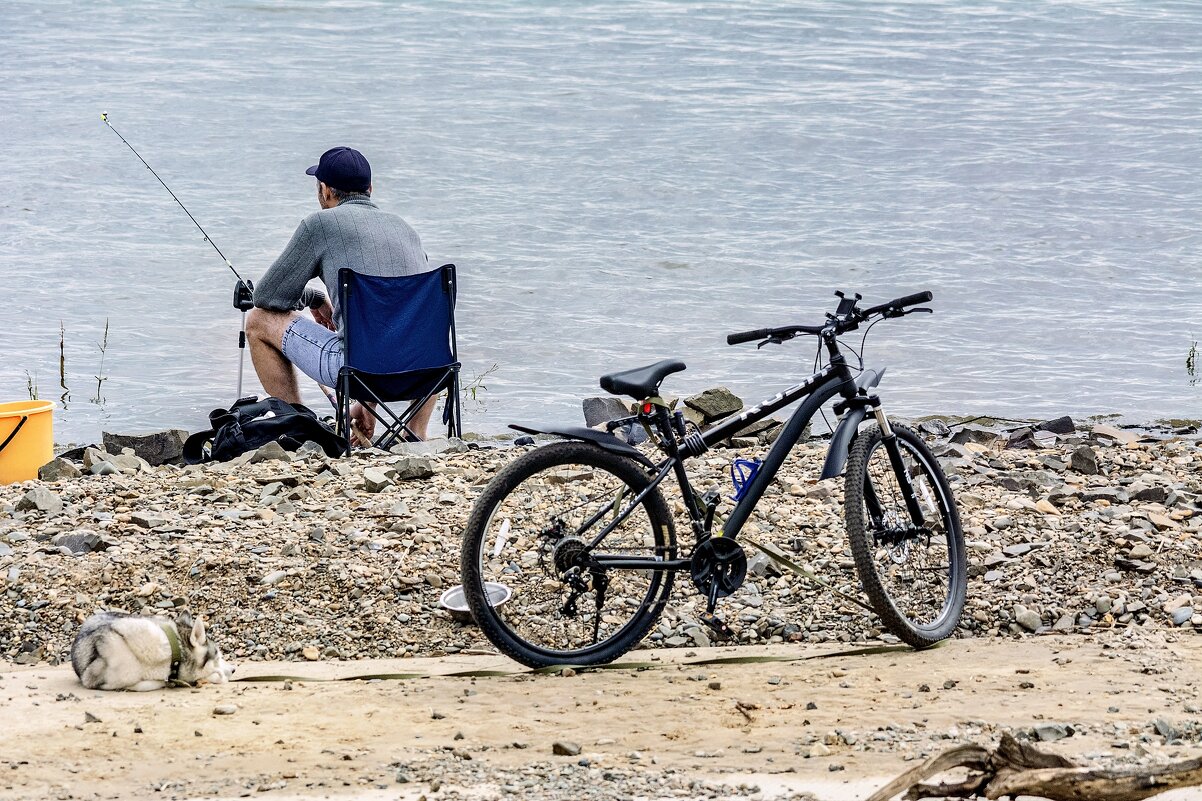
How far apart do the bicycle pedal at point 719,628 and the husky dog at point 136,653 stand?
1546mm

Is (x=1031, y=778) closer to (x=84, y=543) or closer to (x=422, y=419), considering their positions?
(x=84, y=543)

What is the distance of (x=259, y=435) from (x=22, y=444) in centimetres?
100

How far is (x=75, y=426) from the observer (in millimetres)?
9125

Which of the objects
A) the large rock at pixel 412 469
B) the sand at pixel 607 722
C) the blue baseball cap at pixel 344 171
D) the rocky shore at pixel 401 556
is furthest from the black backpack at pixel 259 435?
the sand at pixel 607 722

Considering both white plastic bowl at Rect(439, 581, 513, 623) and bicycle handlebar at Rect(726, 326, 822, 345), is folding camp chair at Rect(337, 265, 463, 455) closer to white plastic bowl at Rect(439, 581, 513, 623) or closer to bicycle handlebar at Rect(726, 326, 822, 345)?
white plastic bowl at Rect(439, 581, 513, 623)

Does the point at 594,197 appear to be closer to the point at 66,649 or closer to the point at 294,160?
the point at 294,160

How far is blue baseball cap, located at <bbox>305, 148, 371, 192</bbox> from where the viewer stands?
7199 mm

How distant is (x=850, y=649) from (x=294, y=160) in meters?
13.3

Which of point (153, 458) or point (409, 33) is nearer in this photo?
point (153, 458)

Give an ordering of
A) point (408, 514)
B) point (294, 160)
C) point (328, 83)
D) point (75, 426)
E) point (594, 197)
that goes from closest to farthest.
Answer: point (408, 514) < point (75, 426) < point (594, 197) < point (294, 160) < point (328, 83)

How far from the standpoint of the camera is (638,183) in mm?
15953

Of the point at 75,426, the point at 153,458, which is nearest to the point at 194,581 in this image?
the point at 153,458

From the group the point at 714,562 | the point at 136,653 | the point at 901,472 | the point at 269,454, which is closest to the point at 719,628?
the point at 714,562

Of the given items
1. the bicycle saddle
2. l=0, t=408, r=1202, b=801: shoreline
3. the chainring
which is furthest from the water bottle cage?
l=0, t=408, r=1202, b=801: shoreline
